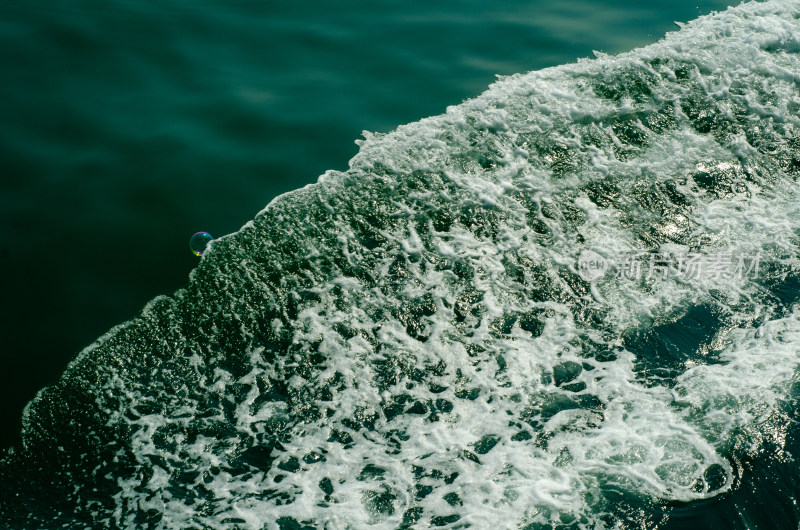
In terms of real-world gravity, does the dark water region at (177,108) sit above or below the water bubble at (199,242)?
above

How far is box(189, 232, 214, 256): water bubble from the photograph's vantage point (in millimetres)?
4746

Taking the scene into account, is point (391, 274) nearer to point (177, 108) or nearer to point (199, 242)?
point (199, 242)

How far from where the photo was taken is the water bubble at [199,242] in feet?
15.6

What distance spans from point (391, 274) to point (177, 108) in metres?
3.15

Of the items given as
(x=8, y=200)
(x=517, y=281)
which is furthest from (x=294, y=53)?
(x=517, y=281)

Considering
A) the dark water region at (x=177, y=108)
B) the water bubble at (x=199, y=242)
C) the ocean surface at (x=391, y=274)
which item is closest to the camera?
the ocean surface at (x=391, y=274)

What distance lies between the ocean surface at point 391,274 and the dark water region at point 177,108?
0.03m

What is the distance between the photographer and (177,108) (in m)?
6.03

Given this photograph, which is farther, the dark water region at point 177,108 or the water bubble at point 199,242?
the water bubble at point 199,242

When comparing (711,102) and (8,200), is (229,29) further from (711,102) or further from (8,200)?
(711,102)

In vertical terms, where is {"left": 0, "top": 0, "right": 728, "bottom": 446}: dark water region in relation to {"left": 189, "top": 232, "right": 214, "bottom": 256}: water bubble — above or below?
above

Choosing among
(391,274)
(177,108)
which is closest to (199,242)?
(391,274)

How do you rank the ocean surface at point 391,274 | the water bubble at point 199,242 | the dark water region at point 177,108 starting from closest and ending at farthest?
the ocean surface at point 391,274 < the dark water region at point 177,108 < the water bubble at point 199,242

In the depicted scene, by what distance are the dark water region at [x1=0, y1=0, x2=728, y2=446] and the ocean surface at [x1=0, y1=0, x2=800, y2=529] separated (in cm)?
3
